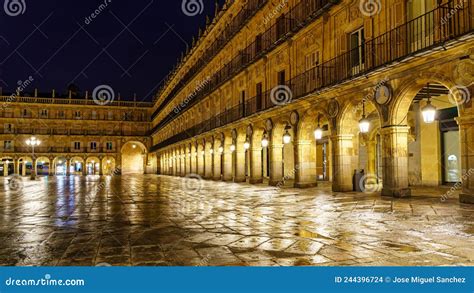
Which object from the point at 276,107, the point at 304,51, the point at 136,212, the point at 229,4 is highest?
the point at 229,4

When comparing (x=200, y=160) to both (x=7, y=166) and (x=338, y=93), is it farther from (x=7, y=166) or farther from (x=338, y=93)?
(x=7, y=166)

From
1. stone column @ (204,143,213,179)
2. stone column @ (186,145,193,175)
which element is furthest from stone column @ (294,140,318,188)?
stone column @ (186,145,193,175)

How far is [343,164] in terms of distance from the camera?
14938 millimetres

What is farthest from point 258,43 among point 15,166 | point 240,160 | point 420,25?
point 15,166

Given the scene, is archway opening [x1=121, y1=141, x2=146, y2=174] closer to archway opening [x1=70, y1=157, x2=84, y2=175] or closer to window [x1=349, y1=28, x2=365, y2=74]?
archway opening [x1=70, y1=157, x2=84, y2=175]

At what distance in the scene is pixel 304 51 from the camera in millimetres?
18219

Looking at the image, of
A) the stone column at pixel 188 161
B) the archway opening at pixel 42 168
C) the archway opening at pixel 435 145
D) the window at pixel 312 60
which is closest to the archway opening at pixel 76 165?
the archway opening at pixel 42 168

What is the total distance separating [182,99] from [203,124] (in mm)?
11488

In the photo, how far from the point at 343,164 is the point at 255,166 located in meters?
8.34

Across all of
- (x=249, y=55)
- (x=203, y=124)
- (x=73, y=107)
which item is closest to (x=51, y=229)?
(x=249, y=55)

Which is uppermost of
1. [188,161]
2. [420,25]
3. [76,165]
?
[420,25]

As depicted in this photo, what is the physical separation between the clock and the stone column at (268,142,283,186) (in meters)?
5.25

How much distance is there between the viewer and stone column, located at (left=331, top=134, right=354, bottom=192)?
1484cm

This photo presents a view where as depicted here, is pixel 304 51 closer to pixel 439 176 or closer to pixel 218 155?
pixel 439 176
